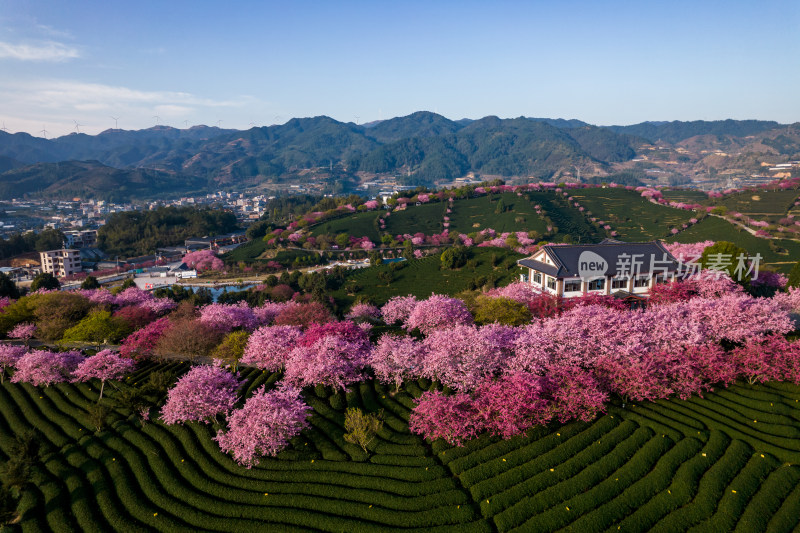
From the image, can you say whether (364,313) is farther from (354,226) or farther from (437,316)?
(354,226)

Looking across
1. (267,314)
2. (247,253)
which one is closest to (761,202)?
(267,314)

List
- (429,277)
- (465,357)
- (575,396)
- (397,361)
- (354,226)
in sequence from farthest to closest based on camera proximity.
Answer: (354,226)
(429,277)
(397,361)
(465,357)
(575,396)

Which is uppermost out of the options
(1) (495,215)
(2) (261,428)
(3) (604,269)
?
(3) (604,269)

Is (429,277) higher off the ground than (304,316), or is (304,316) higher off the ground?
(304,316)

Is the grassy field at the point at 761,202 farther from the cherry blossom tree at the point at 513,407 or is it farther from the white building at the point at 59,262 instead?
the white building at the point at 59,262

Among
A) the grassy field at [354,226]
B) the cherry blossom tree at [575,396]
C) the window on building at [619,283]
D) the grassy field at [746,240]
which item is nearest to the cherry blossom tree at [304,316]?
the cherry blossom tree at [575,396]

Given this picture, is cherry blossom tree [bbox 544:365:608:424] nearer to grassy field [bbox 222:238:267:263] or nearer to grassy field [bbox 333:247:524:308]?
grassy field [bbox 333:247:524:308]

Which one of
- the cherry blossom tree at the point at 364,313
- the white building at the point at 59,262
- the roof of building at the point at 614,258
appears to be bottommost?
the white building at the point at 59,262
